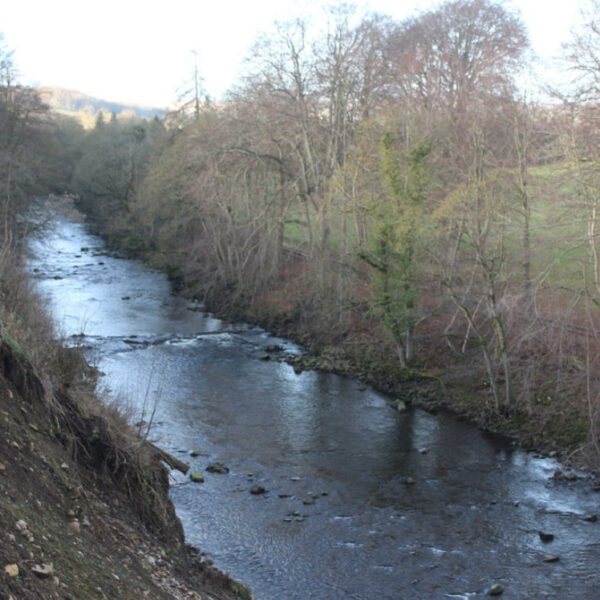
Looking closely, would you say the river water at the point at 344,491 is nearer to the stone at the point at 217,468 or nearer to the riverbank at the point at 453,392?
the stone at the point at 217,468

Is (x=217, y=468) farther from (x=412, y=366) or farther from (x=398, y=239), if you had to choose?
(x=398, y=239)

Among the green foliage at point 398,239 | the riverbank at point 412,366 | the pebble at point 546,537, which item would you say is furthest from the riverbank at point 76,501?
the green foliage at point 398,239

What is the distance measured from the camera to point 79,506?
8406mm

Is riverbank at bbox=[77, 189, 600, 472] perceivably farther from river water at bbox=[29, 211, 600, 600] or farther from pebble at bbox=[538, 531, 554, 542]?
pebble at bbox=[538, 531, 554, 542]

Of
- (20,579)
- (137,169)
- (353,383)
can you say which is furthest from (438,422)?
(137,169)

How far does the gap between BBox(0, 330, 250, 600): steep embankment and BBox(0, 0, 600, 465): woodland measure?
14.2 ft

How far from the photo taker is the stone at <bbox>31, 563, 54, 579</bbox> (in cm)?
592

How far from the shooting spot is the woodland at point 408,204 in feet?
64.0

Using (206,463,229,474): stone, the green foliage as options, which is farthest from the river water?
the green foliage

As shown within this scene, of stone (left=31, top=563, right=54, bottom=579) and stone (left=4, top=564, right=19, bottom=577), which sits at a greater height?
stone (left=4, top=564, right=19, bottom=577)

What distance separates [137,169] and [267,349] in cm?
3180

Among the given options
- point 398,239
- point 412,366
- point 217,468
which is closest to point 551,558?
point 217,468

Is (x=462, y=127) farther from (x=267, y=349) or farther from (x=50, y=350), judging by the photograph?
(x=50, y=350)

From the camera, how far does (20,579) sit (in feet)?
18.4
